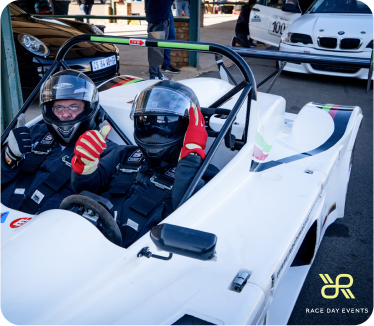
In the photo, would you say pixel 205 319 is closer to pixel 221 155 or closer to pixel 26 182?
pixel 221 155

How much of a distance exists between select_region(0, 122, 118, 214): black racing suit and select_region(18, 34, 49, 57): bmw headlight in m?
2.37

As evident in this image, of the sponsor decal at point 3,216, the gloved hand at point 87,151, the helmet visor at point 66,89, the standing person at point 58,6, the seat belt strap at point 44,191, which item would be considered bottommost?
the seat belt strap at point 44,191

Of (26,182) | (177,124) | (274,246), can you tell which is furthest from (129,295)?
(26,182)

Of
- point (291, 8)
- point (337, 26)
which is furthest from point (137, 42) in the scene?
point (291, 8)

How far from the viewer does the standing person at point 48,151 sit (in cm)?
211

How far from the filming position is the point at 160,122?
1865 mm

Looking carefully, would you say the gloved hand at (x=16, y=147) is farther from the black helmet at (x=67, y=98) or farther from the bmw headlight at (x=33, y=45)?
the bmw headlight at (x=33, y=45)

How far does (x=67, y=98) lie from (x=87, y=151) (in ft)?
1.50

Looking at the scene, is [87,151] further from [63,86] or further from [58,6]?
[58,6]

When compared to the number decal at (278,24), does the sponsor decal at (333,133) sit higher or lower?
lower

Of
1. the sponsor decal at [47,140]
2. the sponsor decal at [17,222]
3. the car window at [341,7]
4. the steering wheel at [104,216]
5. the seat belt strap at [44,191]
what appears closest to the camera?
the steering wheel at [104,216]

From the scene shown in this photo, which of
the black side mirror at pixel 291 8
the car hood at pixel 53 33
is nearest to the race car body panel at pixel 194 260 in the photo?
the car hood at pixel 53 33

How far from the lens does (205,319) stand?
44.6 inches

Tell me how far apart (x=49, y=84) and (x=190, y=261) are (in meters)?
1.48
